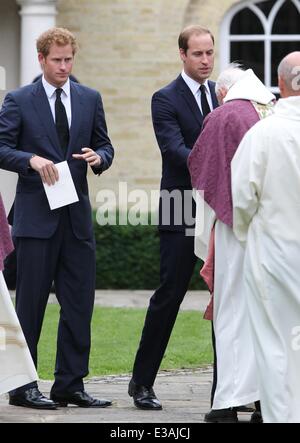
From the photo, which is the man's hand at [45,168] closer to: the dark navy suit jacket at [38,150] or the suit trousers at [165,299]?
the dark navy suit jacket at [38,150]

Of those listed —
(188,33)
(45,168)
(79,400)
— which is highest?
(188,33)

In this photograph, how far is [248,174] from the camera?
276 inches

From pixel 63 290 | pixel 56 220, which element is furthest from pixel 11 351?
pixel 56 220

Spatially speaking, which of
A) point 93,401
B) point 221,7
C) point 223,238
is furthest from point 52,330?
point 221,7

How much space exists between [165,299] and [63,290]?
2.01 ft

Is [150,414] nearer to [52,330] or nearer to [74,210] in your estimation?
[74,210]

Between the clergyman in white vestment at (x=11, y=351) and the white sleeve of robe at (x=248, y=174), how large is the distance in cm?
142

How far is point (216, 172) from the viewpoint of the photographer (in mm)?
7566

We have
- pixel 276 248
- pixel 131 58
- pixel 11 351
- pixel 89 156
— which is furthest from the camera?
pixel 131 58

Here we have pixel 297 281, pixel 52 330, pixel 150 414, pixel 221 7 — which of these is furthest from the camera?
pixel 221 7

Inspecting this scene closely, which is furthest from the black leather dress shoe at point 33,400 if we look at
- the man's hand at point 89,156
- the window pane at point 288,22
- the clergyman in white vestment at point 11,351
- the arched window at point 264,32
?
the window pane at point 288,22

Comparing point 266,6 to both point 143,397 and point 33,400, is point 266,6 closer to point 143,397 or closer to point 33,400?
point 143,397

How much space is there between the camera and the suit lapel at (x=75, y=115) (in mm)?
8273
